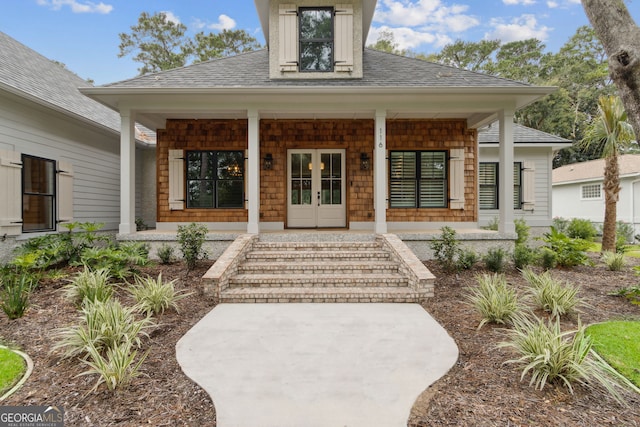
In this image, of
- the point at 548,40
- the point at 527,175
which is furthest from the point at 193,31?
the point at 548,40

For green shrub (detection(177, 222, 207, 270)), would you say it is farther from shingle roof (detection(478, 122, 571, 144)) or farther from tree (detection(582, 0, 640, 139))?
shingle roof (detection(478, 122, 571, 144))

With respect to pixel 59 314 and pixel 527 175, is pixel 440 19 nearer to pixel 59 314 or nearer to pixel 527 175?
pixel 527 175

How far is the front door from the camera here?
8.47 metres

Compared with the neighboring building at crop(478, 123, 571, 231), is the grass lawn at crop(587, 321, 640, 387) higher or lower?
lower

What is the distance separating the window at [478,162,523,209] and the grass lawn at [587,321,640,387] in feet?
22.3

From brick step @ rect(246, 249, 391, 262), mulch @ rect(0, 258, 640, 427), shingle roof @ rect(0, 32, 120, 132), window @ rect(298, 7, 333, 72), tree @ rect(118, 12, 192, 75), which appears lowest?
mulch @ rect(0, 258, 640, 427)

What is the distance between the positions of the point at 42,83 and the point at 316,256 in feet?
23.4

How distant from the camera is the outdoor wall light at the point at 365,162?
8.33 meters

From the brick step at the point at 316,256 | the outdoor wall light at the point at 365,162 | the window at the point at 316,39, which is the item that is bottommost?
the brick step at the point at 316,256

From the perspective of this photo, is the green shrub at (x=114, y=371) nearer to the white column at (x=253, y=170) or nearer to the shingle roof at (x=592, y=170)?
the white column at (x=253, y=170)

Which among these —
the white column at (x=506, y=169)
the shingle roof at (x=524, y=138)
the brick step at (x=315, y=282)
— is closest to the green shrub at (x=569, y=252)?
the white column at (x=506, y=169)

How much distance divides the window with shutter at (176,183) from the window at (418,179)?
17.3 feet

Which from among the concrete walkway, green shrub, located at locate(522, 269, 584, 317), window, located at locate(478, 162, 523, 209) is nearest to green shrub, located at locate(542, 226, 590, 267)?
green shrub, located at locate(522, 269, 584, 317)

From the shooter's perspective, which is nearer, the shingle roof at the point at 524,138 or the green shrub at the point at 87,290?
the green shrub at the point at 87,290
